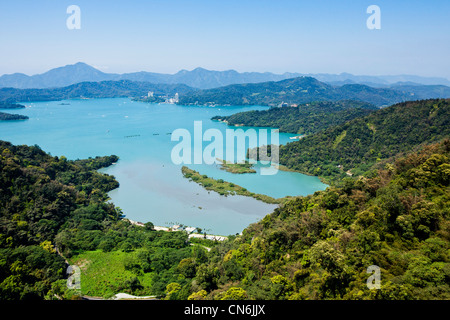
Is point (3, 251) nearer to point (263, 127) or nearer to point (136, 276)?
point (136, 276)

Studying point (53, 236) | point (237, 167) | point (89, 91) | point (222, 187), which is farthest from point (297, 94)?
point (53, 236)

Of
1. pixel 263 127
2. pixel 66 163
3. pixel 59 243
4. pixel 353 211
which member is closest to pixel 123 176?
pixel 66 163

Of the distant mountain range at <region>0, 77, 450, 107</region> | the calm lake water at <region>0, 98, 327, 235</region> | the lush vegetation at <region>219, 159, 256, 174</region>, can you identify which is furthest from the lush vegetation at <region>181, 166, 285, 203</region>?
the distant mountain range at <region>0, 77, 450, 107</region>

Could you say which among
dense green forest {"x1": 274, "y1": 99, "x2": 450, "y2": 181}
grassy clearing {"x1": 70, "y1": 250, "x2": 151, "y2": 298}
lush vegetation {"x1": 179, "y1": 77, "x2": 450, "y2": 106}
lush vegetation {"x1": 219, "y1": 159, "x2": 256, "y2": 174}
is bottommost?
grassy clearing {"x1": 70, "y1": 250, "x2": 151, "y2": 298}

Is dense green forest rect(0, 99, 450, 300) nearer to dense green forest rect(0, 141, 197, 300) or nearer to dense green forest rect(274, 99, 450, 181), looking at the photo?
dense green forest rect(0, 141, 197, 300)

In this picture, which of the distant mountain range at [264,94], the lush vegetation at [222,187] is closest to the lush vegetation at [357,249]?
the lush vegetation at [222,187]

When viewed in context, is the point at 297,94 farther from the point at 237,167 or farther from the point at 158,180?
the point at 158,180
